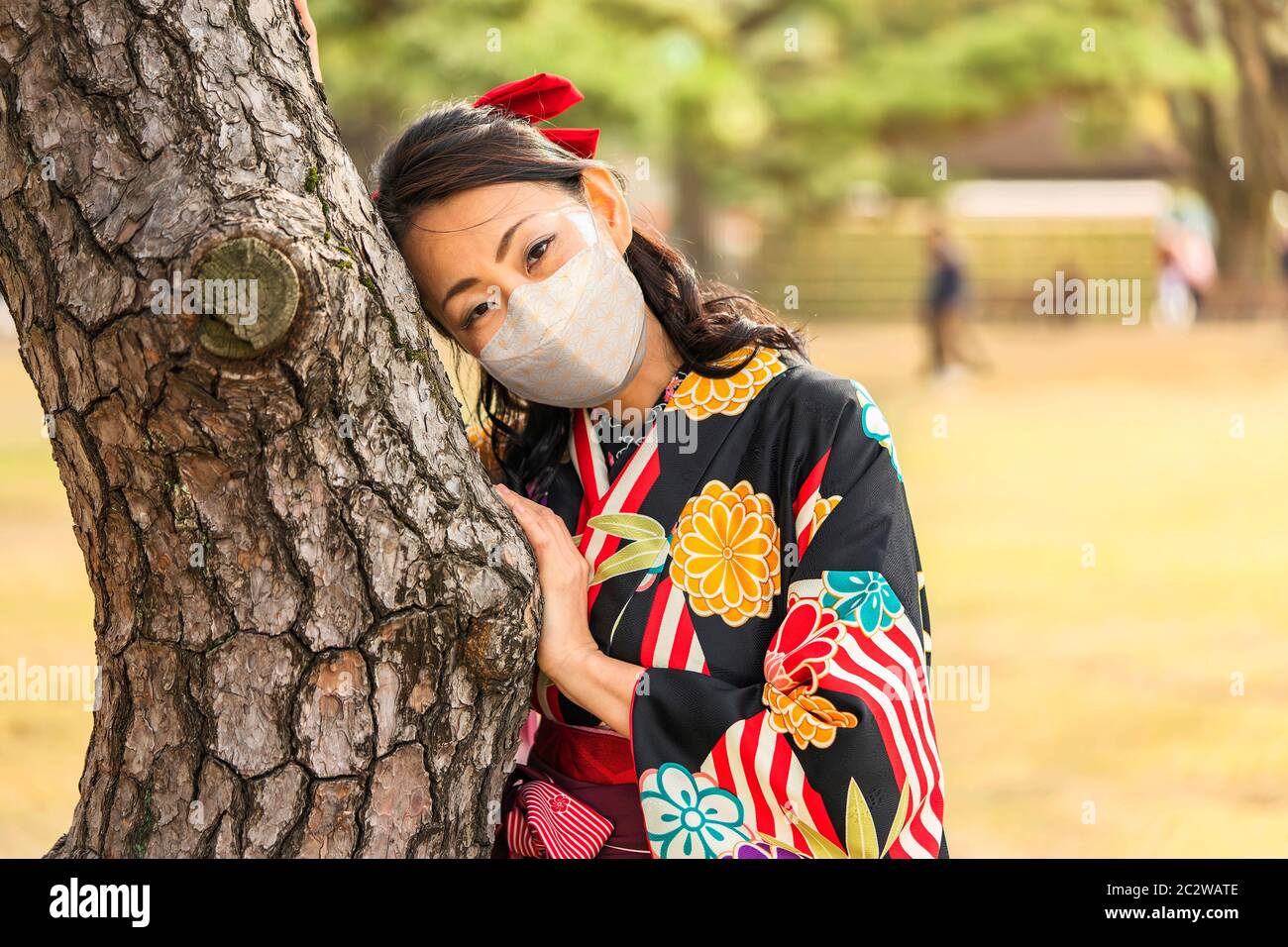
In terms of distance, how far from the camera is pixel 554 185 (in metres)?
1.78

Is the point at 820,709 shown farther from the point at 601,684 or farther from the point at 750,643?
the point at 601,684

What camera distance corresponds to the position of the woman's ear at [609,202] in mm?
1852

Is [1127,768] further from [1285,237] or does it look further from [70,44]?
[1285,237]

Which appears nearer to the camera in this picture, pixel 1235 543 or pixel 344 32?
pixel 1235 543

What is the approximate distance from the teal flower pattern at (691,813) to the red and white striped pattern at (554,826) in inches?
4.3

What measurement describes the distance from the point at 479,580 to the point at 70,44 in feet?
2.44

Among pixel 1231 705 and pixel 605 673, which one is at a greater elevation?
pixel 605 673

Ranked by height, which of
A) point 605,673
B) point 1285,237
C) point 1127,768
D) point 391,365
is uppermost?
point 1285,237

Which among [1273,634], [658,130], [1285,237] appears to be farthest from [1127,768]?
[1285,237]

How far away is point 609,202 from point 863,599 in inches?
27.4

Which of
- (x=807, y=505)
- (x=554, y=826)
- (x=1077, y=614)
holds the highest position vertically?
(x=807, y=505)

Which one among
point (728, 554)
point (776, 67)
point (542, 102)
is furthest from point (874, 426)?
point (776, 67)

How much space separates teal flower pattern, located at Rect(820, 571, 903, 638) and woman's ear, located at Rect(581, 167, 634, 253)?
61 cm

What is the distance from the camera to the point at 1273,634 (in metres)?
6.77
